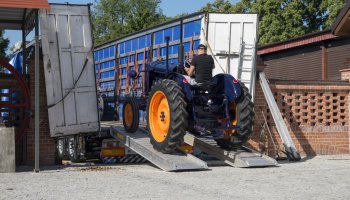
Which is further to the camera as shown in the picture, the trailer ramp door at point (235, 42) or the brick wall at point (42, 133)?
the trailer ramp door at point (235, 42)

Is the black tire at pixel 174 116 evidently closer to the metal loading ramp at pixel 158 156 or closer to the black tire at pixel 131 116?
the metal loading ramp at pixel 158 156

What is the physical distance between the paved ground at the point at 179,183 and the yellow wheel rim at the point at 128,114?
1.43m

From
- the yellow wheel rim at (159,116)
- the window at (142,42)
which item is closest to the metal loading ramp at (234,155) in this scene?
the yellow wheel rim at (159,116)

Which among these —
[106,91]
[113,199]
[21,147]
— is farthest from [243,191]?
[106,91]

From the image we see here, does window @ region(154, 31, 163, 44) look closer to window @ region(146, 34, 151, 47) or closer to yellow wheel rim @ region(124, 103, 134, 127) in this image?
window @ region(146, 34, 151, 47)

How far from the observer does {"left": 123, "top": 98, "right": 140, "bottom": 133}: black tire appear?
1249 cm

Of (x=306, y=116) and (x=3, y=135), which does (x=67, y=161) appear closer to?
(x=3, y=135)

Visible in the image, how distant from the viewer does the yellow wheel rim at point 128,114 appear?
Result: 1277cm

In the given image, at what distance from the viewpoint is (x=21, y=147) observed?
12.0m

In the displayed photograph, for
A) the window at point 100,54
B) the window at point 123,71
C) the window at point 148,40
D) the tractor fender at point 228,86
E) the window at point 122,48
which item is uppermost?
the window at point 148,40

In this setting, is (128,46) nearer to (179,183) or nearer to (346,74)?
(346,74)

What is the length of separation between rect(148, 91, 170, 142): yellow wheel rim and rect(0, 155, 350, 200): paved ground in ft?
2.42

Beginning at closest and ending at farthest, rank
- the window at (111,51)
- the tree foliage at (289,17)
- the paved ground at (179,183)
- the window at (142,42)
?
the paved ground at (179,183), the window at (142,42), the window at (111,51), the tree foliage at (289,17)

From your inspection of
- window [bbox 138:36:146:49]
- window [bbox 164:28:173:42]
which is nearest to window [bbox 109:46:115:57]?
window [bbox 138:36:146:49]
